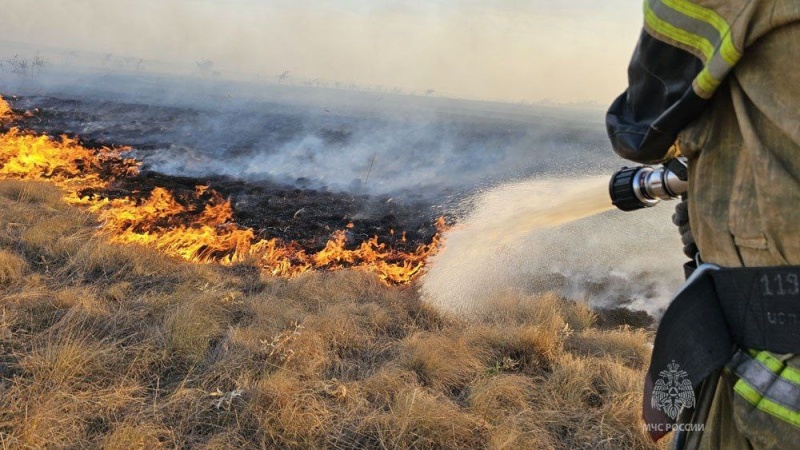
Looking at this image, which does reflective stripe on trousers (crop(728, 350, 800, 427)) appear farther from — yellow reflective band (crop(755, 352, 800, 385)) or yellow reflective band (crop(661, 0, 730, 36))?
yellow reflective band (crop(661, 0, 730, 36))

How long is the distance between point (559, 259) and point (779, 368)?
710 centimetres

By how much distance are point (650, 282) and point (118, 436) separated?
7.16 m

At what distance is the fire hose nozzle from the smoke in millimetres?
4202

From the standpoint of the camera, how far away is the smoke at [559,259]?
21.2 ft

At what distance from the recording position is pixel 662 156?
3.88ft

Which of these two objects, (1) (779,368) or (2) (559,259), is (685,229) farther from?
(2) (559,259)

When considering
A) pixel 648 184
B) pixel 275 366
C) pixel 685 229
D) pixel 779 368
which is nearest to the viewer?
pixel 779 368

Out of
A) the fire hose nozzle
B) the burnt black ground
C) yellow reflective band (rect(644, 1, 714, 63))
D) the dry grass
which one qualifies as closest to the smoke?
the dry grass

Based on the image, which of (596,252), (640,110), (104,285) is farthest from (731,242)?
(596,252)

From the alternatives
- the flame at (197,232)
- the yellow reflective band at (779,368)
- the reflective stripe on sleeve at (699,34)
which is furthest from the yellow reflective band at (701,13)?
the flame at (197,232)

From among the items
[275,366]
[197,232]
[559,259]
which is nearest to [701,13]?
[275,366]

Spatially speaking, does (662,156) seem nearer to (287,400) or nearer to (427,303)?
(287,400)

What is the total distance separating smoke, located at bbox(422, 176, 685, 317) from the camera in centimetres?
645

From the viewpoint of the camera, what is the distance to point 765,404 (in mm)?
879
